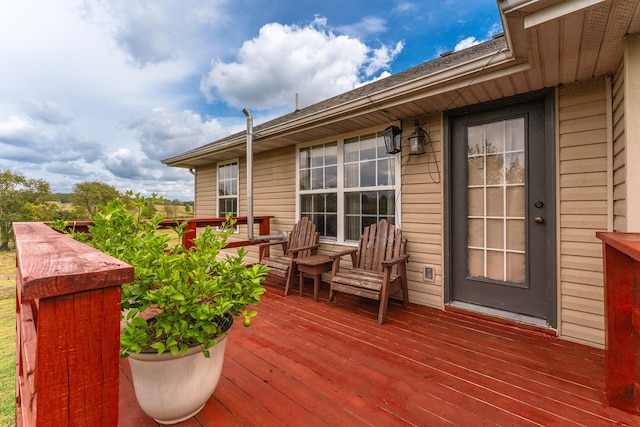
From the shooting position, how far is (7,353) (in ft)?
10.2

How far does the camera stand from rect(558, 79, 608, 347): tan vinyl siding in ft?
Answer: 7.32

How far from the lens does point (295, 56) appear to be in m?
7.12

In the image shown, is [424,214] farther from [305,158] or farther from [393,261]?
[305,158]

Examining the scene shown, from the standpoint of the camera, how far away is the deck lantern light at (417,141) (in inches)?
120

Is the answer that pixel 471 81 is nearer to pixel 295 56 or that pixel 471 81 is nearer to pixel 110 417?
pixel 110 417

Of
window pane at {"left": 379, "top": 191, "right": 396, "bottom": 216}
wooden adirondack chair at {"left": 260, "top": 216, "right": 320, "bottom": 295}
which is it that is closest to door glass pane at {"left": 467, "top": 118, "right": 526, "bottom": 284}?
window pane at {"left": 379, "top": 191, "right": 396, "bottom": 216}

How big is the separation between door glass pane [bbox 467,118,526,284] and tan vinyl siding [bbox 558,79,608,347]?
0.98 feet

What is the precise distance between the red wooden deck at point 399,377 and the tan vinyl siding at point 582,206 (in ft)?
0.84

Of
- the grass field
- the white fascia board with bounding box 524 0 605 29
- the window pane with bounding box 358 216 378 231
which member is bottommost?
the grass field

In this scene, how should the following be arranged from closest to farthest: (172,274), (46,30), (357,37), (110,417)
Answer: (110,417)
(172,274)
(46,30)
(357,37)

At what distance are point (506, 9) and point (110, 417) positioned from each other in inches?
90.1

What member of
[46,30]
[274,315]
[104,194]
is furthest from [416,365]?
[104,194]

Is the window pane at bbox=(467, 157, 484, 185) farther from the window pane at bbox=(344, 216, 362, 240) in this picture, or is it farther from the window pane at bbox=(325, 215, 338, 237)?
the window pane at bbox=(325, 215, 338, 237)

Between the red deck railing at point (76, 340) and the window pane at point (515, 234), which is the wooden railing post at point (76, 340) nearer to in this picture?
the red deck railing at point (76, 340)
